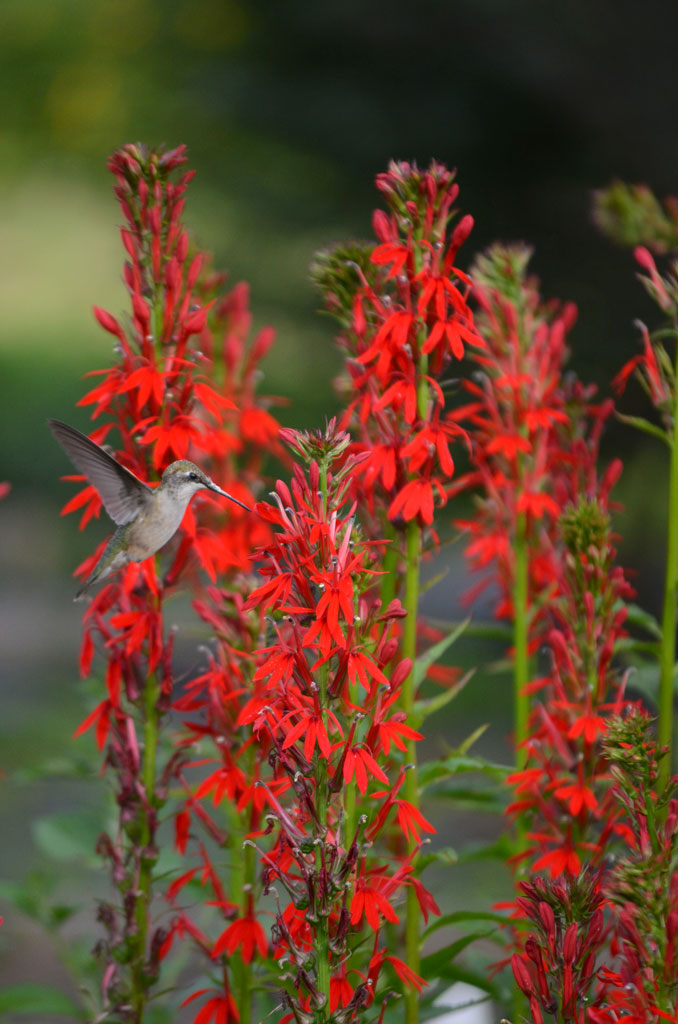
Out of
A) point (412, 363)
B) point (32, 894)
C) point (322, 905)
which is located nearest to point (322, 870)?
point (322, 905)

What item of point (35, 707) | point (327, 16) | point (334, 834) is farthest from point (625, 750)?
point (35, 707)

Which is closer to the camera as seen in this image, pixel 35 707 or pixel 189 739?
pixel 189 739

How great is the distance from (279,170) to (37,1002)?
8.18ft

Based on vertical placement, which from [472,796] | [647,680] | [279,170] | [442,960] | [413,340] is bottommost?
[442,960]

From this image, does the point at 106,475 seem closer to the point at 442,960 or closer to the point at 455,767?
the point at 455,767

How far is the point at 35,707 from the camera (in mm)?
3488

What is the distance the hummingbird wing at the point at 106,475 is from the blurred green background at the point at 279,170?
51 cm

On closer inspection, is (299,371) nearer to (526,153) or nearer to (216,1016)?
(526,153)

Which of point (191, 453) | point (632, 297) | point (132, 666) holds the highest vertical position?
point (632, 297)

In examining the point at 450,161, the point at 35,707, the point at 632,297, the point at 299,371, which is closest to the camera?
the point at 632,297

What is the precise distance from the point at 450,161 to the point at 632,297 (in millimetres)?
511

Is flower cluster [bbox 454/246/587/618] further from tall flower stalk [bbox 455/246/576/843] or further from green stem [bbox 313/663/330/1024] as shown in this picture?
green stem [bbox 313/663/330/1024]

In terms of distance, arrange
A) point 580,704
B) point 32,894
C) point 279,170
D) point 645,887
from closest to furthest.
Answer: point 645,887 → point 580,704 → point 32,894 → point 279,170

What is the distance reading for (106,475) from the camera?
76cm
